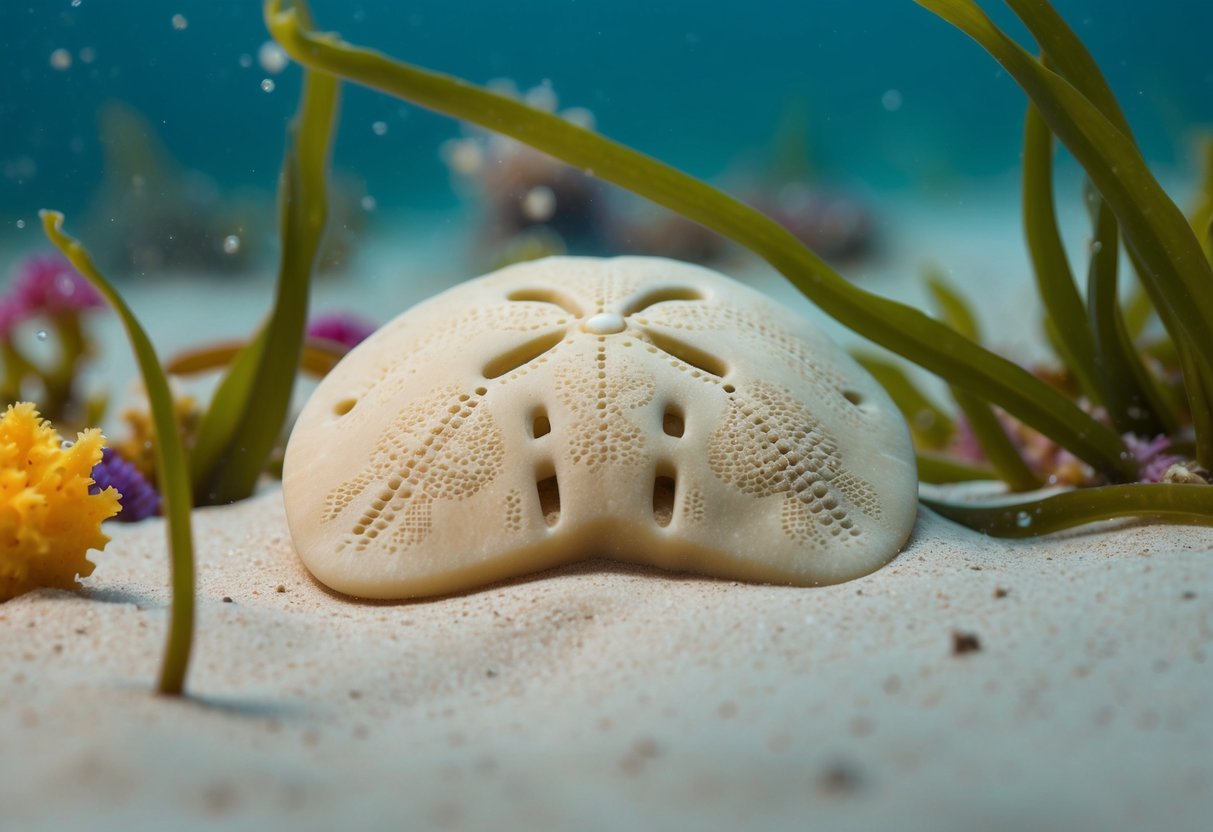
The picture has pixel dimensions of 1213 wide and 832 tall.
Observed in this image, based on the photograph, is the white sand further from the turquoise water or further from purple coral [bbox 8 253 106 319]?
purple coral [bbox 8 253 106 319]

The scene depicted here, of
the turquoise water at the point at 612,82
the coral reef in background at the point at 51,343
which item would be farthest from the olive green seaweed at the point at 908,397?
the coral reef in background at the point at 51,343

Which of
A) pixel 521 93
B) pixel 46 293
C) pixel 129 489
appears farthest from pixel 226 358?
pixel 521 93

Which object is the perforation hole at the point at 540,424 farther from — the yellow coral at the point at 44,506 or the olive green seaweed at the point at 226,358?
the olive green seaweed at the point at 226,358

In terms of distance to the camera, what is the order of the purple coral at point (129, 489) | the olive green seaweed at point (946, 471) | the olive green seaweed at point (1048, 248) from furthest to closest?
the olive green seaweed at point (946, 471)
the purple coral at point (129, 489)
the olive green seaweed at point (1048, 248)

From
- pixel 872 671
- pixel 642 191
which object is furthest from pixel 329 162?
pixel 872 671

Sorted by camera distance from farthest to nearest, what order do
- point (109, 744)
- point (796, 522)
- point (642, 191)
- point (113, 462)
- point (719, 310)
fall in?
point (113, 462) < point (719, 310) < point (642, 191) < point (796, 522) < point (109, 744)

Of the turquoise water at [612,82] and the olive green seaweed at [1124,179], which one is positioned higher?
the turquoise water at [612,82]

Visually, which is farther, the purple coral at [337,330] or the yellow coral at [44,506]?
the purple coral at [337,330]

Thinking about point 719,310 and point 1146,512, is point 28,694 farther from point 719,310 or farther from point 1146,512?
point 1146,512

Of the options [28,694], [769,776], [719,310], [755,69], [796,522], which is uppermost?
[755,69]
